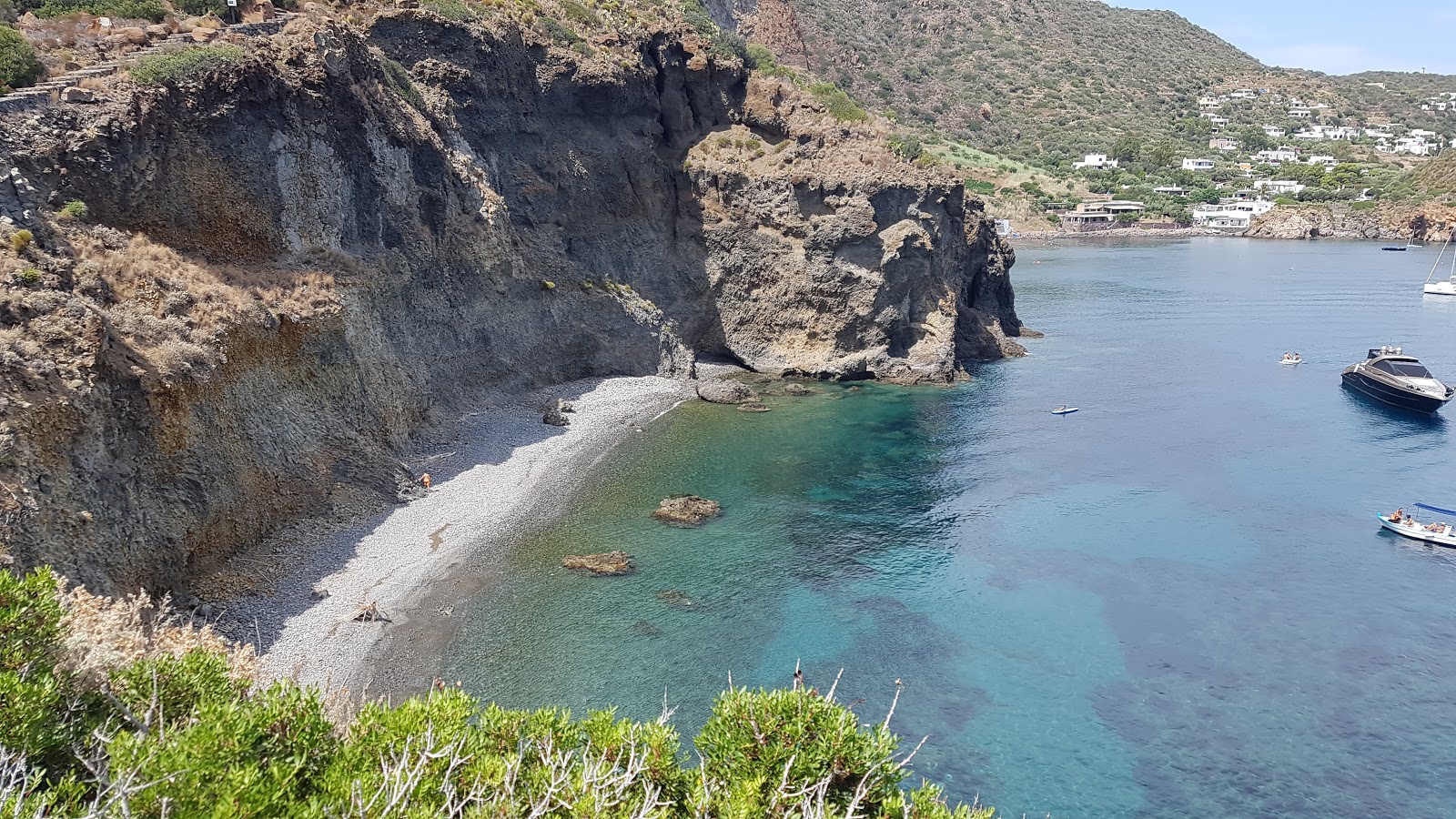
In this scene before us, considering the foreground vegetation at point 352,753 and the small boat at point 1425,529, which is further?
the small boat at point 1425,529

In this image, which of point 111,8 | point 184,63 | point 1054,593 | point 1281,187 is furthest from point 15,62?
point 1281,187

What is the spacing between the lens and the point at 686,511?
4209cm

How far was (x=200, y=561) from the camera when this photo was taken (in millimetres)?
31156

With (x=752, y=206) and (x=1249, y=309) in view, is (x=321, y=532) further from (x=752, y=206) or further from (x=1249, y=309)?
(x=1249, y=309)

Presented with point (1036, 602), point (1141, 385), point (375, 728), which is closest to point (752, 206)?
point (1141, 385)

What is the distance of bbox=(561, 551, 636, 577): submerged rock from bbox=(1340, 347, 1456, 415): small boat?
55.0 m

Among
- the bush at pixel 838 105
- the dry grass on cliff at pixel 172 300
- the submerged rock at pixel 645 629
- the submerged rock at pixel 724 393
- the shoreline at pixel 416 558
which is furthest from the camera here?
the bush at pixel 838 105

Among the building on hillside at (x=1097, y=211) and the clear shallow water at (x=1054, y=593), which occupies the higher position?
the building on hillside at (x=1097, y=211)

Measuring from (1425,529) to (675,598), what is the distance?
3450cm

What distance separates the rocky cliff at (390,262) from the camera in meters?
28.6

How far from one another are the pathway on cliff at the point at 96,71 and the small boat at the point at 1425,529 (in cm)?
5850

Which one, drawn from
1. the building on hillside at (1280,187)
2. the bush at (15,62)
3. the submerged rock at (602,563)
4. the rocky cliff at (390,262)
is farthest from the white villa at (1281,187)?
the bush at (15,62)

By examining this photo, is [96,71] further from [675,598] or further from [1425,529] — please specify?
[1425,529]

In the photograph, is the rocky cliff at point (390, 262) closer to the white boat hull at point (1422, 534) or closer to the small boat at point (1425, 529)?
the small boat at point (1425, 529)
